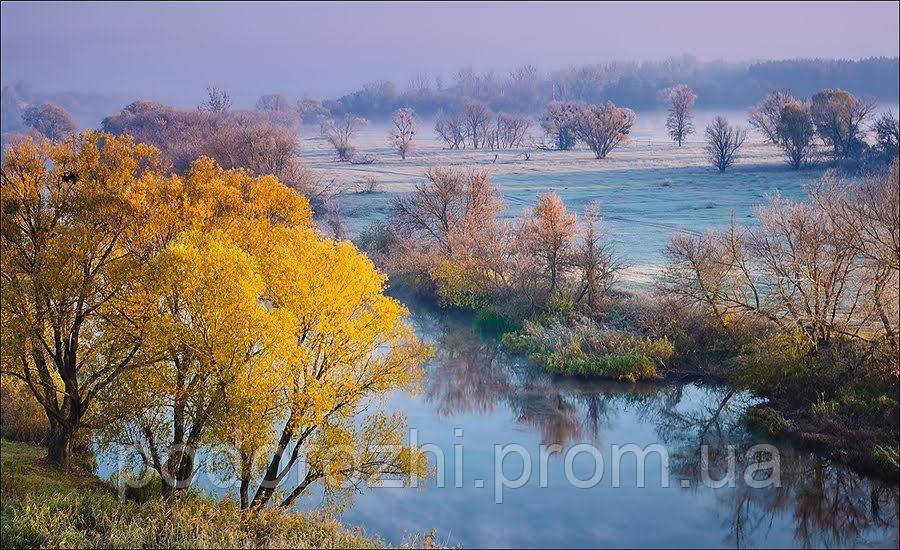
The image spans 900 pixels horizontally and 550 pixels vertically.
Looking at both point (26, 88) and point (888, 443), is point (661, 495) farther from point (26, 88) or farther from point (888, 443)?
point (26, 88)

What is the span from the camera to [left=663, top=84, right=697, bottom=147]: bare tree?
328 ft

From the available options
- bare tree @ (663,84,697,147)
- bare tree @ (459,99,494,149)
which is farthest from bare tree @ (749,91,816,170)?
bare tree @ (459,99,494,149)

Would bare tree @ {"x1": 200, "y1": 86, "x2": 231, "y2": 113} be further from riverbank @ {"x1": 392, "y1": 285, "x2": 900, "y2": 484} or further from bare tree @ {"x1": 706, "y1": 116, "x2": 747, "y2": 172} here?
riverbank @ {"x1": 392, "y1": 285, "x2": 900, "y2": 484}

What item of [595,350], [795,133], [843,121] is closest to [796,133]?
[795,133]

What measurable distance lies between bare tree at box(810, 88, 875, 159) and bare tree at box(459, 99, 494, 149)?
1871 inches

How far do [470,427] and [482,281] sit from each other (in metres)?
13.6

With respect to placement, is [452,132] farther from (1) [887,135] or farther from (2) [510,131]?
(1) [887,135]

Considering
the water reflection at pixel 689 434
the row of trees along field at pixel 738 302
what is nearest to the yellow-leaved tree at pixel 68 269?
the water reflection at pixel 689 434

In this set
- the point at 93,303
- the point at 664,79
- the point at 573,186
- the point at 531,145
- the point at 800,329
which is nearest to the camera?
the point at 93,303

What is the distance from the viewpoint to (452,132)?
111m

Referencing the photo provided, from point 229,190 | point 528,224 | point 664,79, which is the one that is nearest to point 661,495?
point 229,190

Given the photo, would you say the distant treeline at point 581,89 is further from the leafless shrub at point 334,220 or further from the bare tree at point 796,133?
the leafless shrub at point 334,220

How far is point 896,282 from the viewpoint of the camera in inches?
966

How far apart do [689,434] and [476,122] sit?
9044 centimetres
